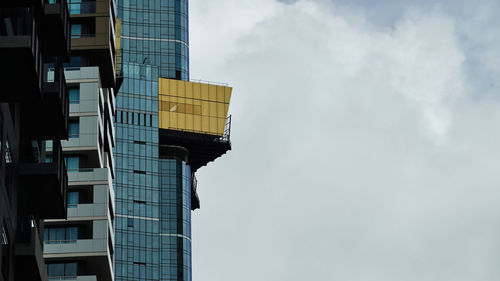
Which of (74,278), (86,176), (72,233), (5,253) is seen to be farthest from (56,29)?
(72,233)

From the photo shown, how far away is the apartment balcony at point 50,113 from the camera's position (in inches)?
2058

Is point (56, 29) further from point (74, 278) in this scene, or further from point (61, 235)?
point (61, 235)

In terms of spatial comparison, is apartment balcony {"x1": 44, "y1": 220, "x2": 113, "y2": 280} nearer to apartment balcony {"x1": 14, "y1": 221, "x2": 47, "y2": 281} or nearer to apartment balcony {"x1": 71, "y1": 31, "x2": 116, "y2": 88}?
apartment balcony {"x1": 71, "y1": 31, "x2": 116, "y2": 88}

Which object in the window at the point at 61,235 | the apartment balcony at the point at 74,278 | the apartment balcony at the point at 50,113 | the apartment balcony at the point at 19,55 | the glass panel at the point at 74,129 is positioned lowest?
the apartment balcony at the point at 19,55

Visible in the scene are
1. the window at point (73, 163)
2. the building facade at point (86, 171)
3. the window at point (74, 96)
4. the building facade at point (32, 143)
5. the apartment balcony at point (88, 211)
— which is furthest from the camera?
the window at point (74, 96)

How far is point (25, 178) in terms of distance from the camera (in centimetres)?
5300

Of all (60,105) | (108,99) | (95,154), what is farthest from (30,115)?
(108,99)

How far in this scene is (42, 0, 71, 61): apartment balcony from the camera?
175 ft

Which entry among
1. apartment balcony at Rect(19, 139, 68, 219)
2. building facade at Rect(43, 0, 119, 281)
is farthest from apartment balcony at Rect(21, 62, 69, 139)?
building facade at Rect(43, 0, 119, 281)

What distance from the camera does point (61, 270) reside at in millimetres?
94562

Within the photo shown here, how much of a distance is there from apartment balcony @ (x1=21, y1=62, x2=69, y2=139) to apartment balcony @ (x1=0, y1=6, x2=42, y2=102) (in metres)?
5.42

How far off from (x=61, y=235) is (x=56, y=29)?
44.5 metres

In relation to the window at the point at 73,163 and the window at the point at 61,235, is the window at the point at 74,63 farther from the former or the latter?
the window at the point at 61,235

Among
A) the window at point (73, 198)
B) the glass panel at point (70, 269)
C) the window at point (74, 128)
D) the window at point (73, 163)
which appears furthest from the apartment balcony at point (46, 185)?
the window at point (73, 198)
